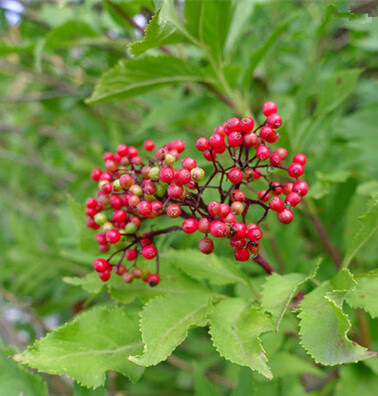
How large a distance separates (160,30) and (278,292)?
0.76 metres

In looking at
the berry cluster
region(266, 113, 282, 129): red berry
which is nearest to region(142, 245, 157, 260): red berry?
the berry cluster

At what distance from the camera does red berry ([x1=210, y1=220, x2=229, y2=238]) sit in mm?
971

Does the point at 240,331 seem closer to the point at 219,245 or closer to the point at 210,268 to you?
the point at 210,268

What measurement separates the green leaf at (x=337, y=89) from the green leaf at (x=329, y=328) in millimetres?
774

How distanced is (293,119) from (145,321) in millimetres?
1124

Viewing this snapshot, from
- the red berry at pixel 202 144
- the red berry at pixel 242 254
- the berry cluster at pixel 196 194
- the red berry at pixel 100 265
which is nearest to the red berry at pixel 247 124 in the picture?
the berry cluster at pixel 196 194

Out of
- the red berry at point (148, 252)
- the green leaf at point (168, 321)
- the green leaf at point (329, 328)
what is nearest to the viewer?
the green leaf at point (329, 328)

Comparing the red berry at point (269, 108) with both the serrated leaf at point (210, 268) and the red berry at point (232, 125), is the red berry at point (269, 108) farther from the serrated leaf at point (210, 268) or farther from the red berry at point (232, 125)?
the serrated leaf at point (210, 268)

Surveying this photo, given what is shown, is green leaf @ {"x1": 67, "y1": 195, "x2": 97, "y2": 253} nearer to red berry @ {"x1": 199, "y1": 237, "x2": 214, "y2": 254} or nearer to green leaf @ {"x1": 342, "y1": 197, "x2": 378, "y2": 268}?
red berry @ {"x1": 199, "y1": 237, "x2": 214, "y2": 254}

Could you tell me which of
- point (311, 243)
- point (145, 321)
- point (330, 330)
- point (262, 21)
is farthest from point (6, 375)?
point (262, 21)

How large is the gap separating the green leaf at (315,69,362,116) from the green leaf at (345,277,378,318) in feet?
2.32

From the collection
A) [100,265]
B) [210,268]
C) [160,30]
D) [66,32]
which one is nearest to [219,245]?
[210,268]

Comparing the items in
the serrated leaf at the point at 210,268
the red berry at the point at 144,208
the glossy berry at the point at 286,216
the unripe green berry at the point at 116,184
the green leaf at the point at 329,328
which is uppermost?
the unripe green berry at the point at 116,184

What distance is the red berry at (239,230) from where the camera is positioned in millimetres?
1002
